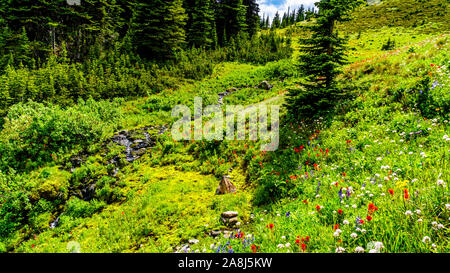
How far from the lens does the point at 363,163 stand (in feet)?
17.3

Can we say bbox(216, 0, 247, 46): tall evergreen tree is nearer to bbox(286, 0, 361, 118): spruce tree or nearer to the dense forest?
the dense forest

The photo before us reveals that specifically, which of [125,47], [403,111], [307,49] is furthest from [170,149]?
[125,47]

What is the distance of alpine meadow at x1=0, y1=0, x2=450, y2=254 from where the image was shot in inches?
141

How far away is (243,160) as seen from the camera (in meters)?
10.4

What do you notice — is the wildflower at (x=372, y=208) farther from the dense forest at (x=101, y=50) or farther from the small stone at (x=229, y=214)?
the dense forest at (x=101, y=50)

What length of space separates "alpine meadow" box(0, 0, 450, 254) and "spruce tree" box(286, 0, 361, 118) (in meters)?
0.07

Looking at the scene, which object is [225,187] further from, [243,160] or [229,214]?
[243,160]

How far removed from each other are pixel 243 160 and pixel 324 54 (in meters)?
6.17

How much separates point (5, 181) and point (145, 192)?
25.5 ft

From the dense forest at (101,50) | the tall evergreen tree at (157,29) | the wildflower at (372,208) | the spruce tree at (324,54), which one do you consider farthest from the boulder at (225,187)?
the tall evergreen tree at (157,29)

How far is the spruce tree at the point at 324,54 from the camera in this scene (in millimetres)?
Result: 8914

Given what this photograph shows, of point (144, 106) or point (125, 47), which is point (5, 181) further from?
point (125, 47)

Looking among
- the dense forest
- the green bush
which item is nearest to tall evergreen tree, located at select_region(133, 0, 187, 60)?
the dense forest

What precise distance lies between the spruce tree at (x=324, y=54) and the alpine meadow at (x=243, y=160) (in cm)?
7
